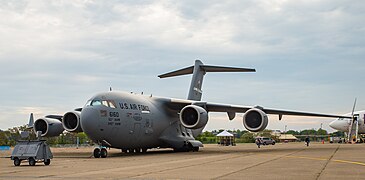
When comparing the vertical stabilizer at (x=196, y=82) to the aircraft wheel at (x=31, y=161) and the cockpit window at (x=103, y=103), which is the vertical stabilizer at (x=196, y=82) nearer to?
the cockpit window at (x=103, y=103)

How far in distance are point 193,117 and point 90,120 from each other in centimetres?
635

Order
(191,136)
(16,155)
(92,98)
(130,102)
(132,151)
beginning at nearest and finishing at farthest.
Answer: (16,155)
(92,98)
(130,102)
(132,151)
(191,136)

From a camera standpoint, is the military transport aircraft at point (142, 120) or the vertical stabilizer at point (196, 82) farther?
the vertical stabilizer at point (196, 82)

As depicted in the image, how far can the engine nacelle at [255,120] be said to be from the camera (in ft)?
86.0

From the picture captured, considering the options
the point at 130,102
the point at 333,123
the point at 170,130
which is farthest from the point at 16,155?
the point at 333,123

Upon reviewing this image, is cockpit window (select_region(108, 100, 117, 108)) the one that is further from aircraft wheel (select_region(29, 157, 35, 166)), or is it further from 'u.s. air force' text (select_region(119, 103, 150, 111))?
aircraft wheel (select_region(29, 157, 35, 166))

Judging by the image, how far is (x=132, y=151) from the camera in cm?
2867

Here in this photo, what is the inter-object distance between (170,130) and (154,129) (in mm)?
2088

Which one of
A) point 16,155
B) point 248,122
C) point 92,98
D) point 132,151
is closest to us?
point 16,155

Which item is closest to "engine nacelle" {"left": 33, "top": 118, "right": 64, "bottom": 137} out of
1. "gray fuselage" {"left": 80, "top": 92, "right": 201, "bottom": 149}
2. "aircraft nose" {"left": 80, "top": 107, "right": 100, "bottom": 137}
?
"gray fuselage" {"left": 80, "top": 92, "right": 201, "bottom": 149}

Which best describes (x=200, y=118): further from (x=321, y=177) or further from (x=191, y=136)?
(x=321, y=177)

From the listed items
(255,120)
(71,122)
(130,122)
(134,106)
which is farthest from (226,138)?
(130,122)

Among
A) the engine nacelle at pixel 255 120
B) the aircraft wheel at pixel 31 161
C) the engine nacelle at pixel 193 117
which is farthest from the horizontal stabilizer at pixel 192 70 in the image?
the aircraft wheel at pixel 31 161

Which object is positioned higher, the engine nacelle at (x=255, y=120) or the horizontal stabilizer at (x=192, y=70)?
the horizontal stabilizer at (x=192, y=70)
